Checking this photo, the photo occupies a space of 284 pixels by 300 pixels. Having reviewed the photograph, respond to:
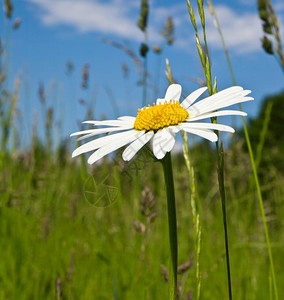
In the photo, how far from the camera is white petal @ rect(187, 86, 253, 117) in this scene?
88 cm

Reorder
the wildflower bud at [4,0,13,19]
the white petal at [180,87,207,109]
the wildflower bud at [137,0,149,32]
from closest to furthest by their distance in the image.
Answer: the white petal at [180,87,207,109] < the wildflower bud at [137,0,149,32] < the wildflower bud at [4,0,13,19]

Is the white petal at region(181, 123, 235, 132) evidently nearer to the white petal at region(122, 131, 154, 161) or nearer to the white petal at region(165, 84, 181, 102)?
the white petal at region(122, 131, 154, 161)

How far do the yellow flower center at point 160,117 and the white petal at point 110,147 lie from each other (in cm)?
4

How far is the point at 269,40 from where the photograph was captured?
1.46 m

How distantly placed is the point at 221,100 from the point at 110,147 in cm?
26

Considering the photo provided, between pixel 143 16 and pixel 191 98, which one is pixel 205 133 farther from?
pixel 143 16

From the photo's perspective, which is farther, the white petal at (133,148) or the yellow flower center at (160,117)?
Answer: the yellow flower center at (160,117)

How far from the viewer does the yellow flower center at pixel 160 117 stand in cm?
92

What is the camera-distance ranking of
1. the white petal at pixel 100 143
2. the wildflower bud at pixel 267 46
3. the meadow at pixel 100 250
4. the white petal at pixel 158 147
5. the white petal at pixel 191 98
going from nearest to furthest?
the white petal at pixel 158 147 < the white petal at pixel 100 143 < the white petal at pixel 191 98 < the wildflower bud at pixel 267 46 < the meadow at pixel 100 250

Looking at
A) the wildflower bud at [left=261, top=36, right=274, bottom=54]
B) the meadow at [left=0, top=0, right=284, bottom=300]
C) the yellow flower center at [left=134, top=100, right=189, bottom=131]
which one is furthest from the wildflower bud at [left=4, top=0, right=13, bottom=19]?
the yellow flower center at [left=134, top=100, right=189, bottom=131]

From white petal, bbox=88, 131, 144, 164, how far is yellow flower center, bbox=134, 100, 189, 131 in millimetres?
44

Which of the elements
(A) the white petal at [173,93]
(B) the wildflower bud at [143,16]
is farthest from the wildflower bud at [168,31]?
(A) the white petal at [173,93]

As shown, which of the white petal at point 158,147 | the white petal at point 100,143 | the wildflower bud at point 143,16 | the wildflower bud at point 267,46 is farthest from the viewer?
the wildflower bud at point 143,16

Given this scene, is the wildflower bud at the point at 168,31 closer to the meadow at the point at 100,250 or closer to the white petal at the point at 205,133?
the meadow at the point at 100,250
